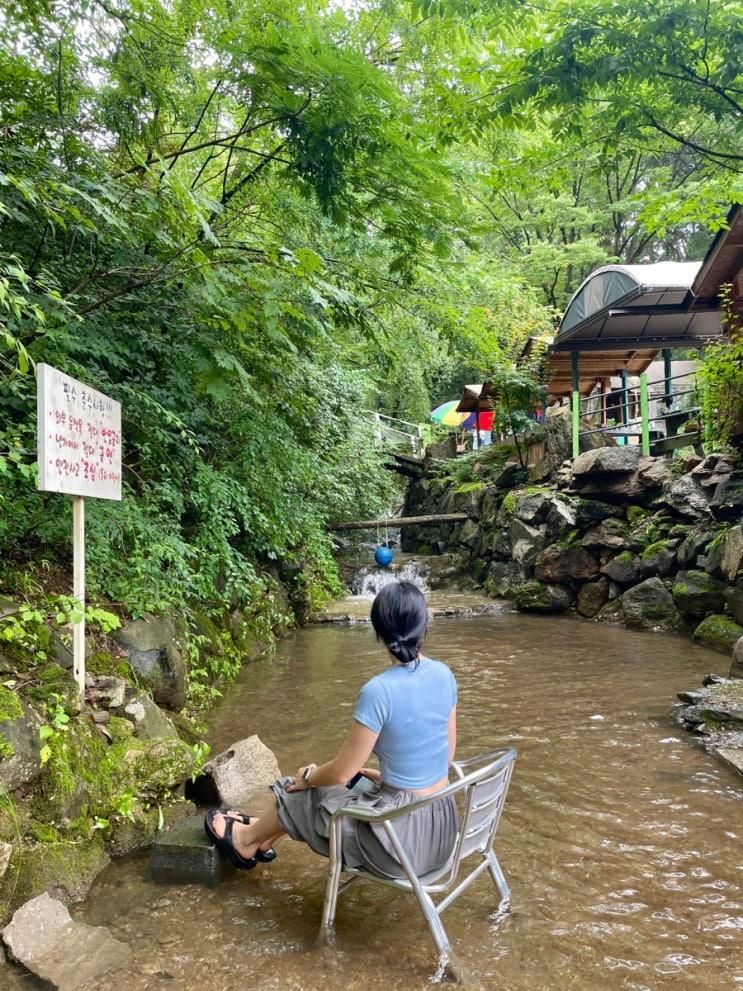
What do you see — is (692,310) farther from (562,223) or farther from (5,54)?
(562,223)

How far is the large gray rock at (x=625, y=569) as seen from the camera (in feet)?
37.4

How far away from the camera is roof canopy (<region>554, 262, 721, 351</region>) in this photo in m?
12.8

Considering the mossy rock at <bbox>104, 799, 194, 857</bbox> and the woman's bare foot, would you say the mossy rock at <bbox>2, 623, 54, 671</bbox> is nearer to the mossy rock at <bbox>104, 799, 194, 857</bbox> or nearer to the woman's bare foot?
the mossy rock at <bbox>104, 799, 194, 857</bbox>

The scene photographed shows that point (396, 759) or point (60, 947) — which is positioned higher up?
point (396, 759)

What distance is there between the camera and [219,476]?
273 inches

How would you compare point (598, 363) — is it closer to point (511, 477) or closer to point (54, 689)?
point (511, 477)

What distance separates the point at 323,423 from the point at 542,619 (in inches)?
221

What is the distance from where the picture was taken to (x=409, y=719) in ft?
8.78

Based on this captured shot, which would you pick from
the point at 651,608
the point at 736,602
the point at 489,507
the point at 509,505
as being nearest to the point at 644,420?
the point at 509,505

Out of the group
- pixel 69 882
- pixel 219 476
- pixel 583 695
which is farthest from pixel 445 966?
pixel 219 476

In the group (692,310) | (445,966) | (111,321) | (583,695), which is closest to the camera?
(445,966)

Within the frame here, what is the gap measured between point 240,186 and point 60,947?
623cm

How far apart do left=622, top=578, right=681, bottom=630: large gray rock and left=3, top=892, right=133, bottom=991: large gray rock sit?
962 centimetres

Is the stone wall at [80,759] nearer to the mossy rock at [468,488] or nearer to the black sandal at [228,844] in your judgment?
the black sandal at [228,844]
